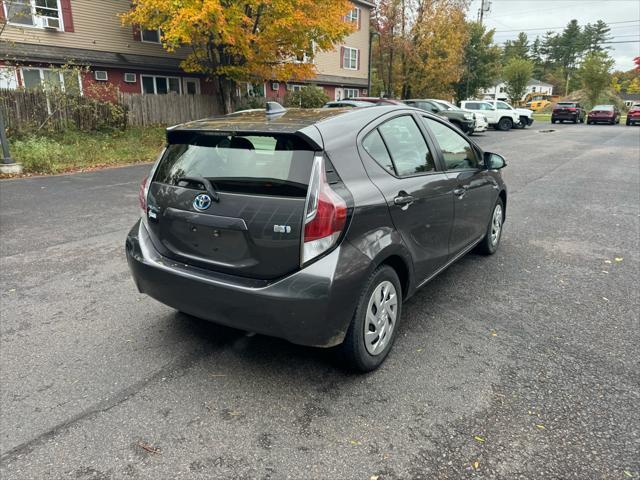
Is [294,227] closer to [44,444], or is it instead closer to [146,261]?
[146,261]

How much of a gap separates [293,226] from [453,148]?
2240 millimetres

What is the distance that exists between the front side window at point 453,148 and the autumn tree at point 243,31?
42.4 feet

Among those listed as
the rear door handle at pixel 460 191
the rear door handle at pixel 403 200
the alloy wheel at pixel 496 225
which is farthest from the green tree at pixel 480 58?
the rear door handle at pixel 403 200

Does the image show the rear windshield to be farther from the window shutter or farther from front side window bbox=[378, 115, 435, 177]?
the window shutter

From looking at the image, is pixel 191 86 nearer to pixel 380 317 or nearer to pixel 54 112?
pixel 54 112

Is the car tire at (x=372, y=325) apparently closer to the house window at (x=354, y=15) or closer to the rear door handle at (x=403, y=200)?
the rear door handle at (x=403, y=200)

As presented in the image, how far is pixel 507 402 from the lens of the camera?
276 cm

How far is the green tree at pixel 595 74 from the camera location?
52.5 metres

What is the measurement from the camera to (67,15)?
61.0 ft

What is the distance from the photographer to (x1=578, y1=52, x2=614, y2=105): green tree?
52.5 meters

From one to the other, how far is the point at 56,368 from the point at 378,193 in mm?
2376

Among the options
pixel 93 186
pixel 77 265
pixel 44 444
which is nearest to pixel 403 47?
pixel 93 186

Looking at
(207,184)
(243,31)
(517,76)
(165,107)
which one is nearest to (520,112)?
(243,31)

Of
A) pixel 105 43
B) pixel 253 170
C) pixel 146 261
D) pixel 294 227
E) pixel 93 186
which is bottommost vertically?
pixel 93 186
